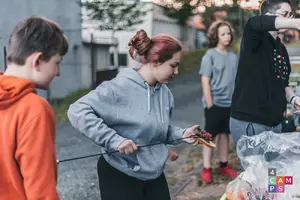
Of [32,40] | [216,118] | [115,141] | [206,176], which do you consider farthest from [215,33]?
[32,40]

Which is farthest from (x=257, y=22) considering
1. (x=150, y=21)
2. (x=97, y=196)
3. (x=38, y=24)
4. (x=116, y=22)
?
(x=150, y=21)

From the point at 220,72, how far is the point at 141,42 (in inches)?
91.3

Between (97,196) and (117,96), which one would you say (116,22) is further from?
(117,96)

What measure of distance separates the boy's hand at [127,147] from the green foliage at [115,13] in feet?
33.0

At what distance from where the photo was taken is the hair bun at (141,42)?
2.46m

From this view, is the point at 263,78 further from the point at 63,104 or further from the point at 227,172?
the point at 63,104

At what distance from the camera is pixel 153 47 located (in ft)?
8.20

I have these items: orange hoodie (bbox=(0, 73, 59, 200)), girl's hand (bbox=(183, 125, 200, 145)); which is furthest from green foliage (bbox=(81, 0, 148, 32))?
orange hoodie (bbox=(0, 73, 59, 200))

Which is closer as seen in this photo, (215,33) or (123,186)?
(123,186)

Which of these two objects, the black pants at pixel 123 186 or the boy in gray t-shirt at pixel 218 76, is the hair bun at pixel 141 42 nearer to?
the black pants at pixel 123 186

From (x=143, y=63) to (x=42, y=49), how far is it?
0.93 m

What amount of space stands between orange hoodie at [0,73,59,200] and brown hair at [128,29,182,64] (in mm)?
902

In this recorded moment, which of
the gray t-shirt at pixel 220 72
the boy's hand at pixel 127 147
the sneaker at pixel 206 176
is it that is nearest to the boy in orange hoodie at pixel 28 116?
the boy's hand at pixel 127 147

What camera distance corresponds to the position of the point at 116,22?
12.5 metres
